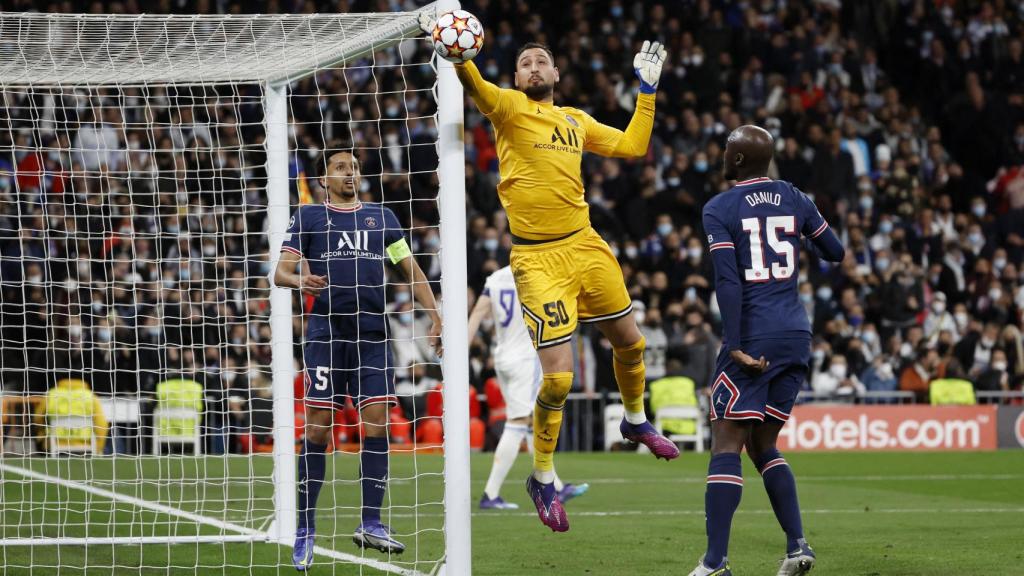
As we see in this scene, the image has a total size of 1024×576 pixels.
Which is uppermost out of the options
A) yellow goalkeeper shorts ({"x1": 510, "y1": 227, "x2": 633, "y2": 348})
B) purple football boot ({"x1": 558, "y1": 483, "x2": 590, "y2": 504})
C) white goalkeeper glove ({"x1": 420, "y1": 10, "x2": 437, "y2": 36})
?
white goalkeeper glove ({"x1": 420, "y1": 10, "x2": 437, "y2": 36})

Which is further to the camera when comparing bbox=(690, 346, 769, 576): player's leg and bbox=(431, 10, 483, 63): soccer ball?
bbox=(690, 346, 769, 576): player's leg

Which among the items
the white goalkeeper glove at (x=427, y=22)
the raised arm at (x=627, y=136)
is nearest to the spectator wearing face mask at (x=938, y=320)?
the raised arm at (x=627, y=136)

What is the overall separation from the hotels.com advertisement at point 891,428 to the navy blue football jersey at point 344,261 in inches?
457

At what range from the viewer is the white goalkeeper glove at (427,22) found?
6641mm

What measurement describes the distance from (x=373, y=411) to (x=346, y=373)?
0.33m

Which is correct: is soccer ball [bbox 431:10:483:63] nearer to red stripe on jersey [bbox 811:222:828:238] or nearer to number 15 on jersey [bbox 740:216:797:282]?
number 15 on jersey [bbox 740:216:797:282]

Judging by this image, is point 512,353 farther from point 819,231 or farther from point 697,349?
point 697,349

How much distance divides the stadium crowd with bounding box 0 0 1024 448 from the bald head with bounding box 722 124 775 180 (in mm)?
10229

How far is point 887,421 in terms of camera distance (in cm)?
1903

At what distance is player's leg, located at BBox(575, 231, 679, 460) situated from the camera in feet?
24.3

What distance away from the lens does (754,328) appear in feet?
22.4

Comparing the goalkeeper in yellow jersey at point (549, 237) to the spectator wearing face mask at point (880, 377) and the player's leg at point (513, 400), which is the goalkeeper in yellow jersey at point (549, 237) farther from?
the spectator wearing face mask at point (880, 377)

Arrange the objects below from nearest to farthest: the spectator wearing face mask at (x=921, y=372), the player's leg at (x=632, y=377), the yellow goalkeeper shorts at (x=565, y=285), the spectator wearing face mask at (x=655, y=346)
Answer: the yellow goalkeeper shorts at (x=565, y=285), the player's leg at (x=632, y=377), the spectator wearing face mask at (x=655, y=346), the spectator wearing face mask at (x=921, y=372)

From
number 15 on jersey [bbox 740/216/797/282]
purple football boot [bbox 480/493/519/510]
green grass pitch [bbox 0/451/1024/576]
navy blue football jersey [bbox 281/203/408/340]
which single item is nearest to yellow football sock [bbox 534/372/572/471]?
green grass pitch [bbox 0/451/1024/576]
